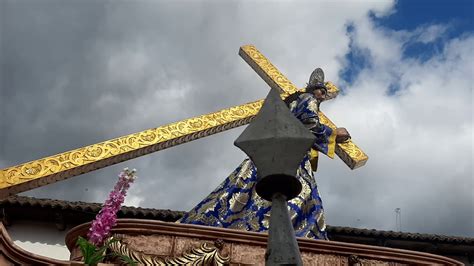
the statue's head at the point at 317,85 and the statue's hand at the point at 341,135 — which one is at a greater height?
the statue's head at the point at 317,85

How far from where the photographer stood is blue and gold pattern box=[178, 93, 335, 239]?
334 inches

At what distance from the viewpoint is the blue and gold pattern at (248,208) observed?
8477 mm

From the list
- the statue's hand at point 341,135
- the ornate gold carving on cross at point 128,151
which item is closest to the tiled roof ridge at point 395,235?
the ornate gold carving on cross at point 128,151

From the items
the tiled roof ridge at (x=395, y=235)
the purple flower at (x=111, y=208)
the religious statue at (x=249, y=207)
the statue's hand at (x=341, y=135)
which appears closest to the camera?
the purple flower at (x=111, y=208)

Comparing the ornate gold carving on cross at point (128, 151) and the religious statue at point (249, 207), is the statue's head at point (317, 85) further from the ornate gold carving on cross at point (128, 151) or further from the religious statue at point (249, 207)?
the ornate gold carving on cross at point (128, 151)

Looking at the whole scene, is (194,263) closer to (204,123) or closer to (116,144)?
(116,144)

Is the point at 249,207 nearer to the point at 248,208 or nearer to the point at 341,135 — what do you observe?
the point at 248,208

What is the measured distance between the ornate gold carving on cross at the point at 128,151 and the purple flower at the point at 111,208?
6.37 meters

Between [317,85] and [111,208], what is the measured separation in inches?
263

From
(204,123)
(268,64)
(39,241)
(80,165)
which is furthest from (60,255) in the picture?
(268,64)

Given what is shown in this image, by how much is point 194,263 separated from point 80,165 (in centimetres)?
469

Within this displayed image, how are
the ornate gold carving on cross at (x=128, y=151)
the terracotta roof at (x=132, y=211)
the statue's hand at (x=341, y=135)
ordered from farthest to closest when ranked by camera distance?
the terracotta roof at (x=132, y=211)
the ornate gold carving on cross at (x=128, y=151)
the statue's hand at (x=341, y=135)

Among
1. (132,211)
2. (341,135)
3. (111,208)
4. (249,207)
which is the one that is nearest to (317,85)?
(341,135)

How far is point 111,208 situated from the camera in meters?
4.51
